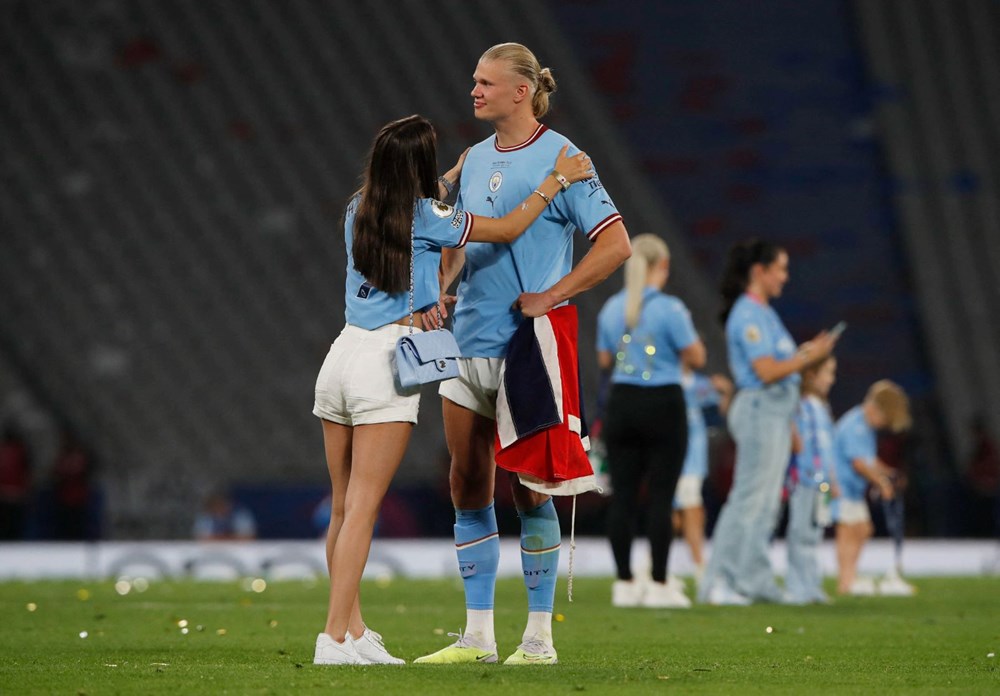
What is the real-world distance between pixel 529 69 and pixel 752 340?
410 centimetres

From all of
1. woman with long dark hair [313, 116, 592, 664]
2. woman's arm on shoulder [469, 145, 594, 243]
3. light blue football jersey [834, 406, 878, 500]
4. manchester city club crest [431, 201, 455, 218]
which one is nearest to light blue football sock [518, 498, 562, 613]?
woman with long dark hair [313, 116, 592, 664]

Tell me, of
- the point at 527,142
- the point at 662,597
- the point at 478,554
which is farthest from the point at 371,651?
the point at 662,597

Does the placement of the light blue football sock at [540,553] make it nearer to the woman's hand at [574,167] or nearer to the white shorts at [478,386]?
the white shorts at [478,386]

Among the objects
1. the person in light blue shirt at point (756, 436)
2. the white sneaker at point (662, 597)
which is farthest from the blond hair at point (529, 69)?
the white sneaker at point (662, 597)

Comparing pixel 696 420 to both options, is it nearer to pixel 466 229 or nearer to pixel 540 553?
pixel 540 553

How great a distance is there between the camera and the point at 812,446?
10.6 m

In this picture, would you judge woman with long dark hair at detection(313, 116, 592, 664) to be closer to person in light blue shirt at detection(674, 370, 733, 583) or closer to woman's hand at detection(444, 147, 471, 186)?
woman's hand at detection(444, 147, 471, 186)

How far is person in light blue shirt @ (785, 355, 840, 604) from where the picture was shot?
10070 millimetres

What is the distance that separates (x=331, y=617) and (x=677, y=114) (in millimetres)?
17926

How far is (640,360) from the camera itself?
949cm

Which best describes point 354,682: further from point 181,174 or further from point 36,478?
point 181,174

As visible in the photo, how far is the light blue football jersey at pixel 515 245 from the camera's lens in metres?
5.70

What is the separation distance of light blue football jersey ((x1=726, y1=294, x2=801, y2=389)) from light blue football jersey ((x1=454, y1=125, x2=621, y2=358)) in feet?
12.8

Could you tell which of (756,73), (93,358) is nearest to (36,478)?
(93,358)
